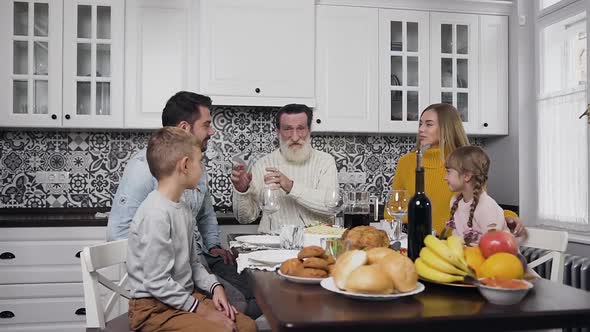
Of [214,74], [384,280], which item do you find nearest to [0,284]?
[214,74]

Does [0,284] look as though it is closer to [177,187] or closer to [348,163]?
[177,187]

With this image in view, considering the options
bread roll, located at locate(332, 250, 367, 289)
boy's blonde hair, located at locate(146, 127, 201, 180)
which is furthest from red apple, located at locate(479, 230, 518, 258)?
boy's blonde hair, located at locate(146, 127, 201, 180)

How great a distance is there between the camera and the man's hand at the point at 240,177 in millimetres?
2566

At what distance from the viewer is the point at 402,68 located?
3834 millimetres

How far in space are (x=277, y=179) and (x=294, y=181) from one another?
50 centimetres

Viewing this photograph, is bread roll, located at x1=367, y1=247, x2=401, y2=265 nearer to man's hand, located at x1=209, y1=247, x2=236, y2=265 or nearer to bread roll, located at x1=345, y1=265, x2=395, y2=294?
bread roll, located at x1=345, y1=265, x2=395, y2=294

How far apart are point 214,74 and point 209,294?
1.87 meters

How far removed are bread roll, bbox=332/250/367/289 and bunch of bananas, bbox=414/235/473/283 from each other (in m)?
0.15

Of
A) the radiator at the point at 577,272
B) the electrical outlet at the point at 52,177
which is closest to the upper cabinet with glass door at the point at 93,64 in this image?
the electrical outlet at the point at 52,177

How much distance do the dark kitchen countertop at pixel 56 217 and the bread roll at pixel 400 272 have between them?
235 cm

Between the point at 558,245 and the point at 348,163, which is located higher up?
the point at 348,163

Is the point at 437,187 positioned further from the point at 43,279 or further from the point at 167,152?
the point at 43,279

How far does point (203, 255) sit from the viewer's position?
8.11ft

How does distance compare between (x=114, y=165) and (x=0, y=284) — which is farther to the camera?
(x=114, y=165)
